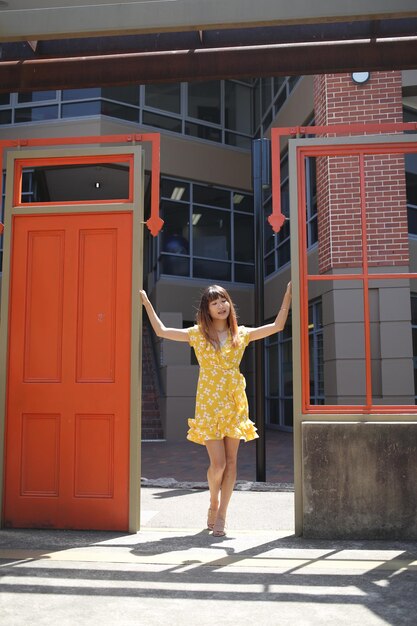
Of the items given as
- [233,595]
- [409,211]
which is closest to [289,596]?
[233,595]

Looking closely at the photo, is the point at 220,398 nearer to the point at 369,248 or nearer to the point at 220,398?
the point at 220,398

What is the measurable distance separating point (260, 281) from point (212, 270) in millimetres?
9008

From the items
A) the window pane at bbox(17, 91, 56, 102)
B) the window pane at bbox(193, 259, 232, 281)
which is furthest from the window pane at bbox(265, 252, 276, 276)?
the window pane at bbox(17, 91, 56, 102)

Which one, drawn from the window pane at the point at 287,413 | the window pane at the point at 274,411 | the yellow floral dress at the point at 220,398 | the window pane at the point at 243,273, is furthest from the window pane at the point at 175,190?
the yellow floral dress at the point at 220,398

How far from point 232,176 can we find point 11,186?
1170 centimetres

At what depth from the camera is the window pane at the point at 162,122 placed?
51.5ft

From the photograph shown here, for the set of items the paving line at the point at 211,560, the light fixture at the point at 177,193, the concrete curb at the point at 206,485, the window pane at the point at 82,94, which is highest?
the window pane at the point at 82,94

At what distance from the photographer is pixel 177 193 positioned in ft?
53.5

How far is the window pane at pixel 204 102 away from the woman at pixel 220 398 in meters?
12.5

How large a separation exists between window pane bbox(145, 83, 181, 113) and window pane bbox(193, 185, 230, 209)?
2.02m

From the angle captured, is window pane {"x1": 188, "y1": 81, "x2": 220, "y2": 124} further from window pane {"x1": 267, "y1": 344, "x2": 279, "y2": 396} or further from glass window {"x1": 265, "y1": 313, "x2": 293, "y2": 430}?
window pane {"x1": 267, "y1": 344, "x2": 279, "y2": 396}

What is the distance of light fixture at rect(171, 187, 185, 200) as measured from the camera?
53.3 feet

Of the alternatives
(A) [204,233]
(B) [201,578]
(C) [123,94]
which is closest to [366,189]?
(A) [204,233]

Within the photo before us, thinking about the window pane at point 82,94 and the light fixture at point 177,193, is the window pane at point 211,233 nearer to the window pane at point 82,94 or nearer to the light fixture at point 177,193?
the light fixture at point 177,193
